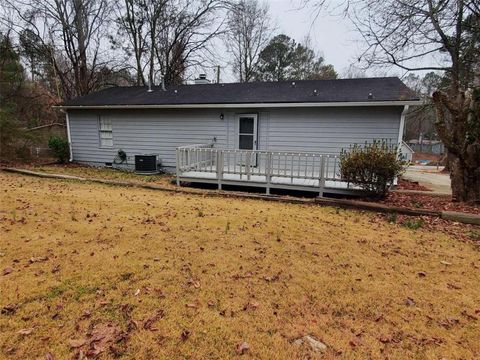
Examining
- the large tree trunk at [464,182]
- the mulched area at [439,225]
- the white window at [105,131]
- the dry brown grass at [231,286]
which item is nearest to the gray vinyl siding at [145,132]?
the white window at [105,131]

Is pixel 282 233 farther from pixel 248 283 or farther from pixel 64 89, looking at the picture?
pixel 64 89

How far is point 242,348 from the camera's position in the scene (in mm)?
2150

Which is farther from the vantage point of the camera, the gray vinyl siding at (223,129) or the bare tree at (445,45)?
the gray vinyl siding at (223,129)

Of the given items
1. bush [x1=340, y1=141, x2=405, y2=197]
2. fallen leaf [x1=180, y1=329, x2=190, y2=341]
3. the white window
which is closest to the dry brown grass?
fallen leaf [x1=180, y1=329, x2=190, y2=341]

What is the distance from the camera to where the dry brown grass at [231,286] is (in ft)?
7.30

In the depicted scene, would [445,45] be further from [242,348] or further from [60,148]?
[60,148]

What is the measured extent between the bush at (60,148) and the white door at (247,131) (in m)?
7.97

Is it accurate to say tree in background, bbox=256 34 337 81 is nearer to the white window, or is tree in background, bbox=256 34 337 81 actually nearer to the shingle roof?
the shingle roof

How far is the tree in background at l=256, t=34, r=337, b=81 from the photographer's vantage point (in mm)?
24656

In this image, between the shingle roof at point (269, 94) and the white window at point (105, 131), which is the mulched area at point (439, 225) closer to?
the shingle roof at point (269, 94)

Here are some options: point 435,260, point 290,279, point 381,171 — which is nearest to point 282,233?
point 290,279

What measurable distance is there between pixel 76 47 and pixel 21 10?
288cm

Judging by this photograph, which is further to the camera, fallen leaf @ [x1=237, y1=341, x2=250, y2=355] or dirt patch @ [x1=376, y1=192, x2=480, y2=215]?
dirt patch @ [x1=376, y1=192, x2=480, y2=215]

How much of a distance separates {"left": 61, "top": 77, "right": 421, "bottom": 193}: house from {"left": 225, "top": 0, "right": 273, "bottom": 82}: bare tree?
1333 centimetres
